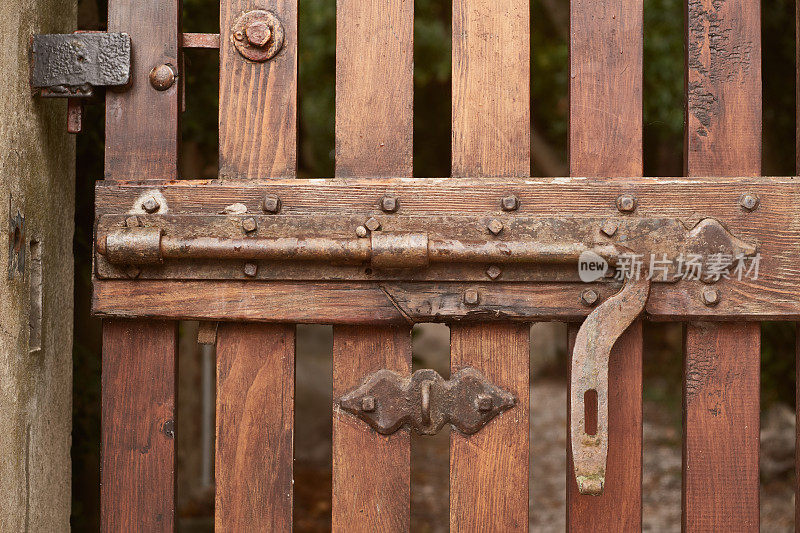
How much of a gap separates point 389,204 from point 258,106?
226mm

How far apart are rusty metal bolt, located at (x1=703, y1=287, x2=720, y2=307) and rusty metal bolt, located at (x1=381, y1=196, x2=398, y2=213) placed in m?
0.40

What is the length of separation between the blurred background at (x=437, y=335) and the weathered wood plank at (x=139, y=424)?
1.13 feet

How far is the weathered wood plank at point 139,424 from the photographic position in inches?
35.2

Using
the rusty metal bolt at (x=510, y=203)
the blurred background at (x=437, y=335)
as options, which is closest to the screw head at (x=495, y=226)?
the rusty metal bolt at (x=510, y=203)

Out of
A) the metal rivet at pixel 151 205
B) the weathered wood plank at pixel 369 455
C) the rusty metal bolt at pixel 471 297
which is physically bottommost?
the weathered wood plank at pixel 369 455

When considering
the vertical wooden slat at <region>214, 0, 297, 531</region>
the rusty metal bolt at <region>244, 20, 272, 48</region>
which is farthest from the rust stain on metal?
the rusty metal bolt at <region>244, 20, 272, 48</region>

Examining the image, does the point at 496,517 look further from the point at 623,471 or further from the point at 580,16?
the point at 580,16

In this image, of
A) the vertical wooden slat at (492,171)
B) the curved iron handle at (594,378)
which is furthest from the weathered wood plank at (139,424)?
the curved iron handle at (594,378)

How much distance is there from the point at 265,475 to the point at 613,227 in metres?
0.55

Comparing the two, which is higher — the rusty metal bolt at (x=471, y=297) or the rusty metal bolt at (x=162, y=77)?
the rusty metal bolt at (x=162, y=77)

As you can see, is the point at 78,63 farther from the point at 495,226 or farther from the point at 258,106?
the point at 495,226

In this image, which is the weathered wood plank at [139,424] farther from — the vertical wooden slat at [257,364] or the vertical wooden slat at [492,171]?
the vertical wooden slat at [492,171]

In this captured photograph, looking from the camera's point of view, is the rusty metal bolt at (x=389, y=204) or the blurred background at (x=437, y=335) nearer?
the rusty metal bolt at (x=389, y=204)

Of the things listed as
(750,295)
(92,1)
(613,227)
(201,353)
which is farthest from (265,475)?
(201,353)
